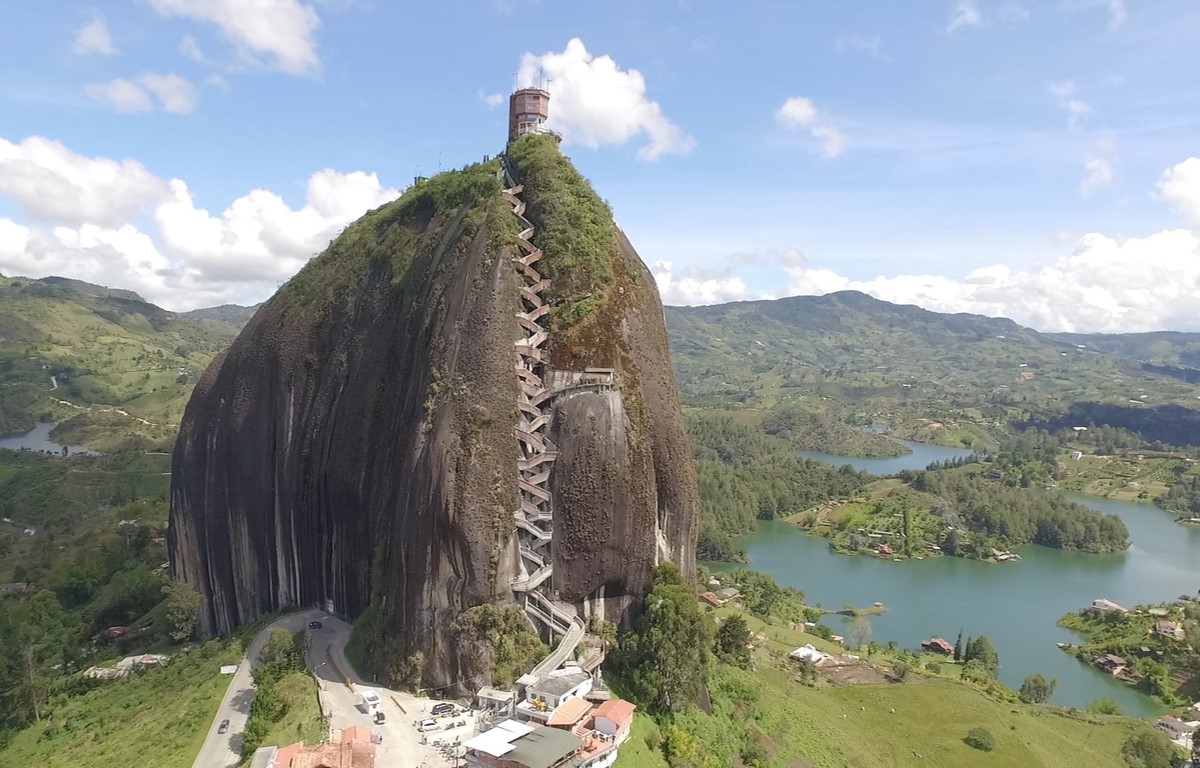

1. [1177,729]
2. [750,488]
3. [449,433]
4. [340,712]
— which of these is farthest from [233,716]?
[750,488]

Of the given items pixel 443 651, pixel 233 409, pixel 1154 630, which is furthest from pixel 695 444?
pixel 443 651

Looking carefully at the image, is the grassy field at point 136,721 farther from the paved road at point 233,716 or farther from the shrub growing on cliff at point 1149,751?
the shrub growing on cliff at point 1149,751

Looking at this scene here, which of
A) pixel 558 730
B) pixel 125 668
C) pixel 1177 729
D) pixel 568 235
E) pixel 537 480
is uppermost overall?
pixel 568 235

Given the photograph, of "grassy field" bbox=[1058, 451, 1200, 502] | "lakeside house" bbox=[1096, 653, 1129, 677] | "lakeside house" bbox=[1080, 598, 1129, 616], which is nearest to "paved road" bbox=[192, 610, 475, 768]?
"lakeside house" bbox=[1096, 653, 1129, 677]

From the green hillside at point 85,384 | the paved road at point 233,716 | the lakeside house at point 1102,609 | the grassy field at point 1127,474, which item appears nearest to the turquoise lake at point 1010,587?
the lakeside house at point 1102,609

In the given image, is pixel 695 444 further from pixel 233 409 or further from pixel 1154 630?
pixel 233 409

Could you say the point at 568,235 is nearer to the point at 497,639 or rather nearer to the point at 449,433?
the point at 449,433
